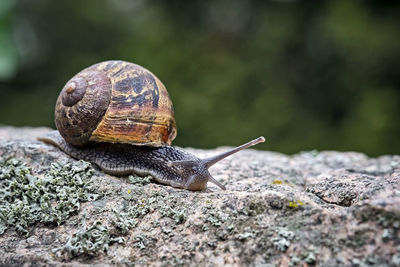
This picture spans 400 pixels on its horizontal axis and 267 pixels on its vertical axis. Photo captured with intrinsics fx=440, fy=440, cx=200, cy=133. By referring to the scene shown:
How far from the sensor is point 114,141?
10.3 feet

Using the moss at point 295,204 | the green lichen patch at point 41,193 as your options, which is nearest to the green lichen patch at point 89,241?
the green lichen patch at point 41,193

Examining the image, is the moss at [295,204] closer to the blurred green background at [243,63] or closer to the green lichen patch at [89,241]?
the green lichen patch at [89,241]

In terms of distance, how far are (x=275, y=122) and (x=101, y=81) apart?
353 cm

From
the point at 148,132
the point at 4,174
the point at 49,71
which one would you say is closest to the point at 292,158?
the point at 148,132

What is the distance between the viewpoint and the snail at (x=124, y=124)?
3.08 m

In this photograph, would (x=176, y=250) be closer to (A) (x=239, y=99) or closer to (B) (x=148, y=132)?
(B) (x=148, y=132)

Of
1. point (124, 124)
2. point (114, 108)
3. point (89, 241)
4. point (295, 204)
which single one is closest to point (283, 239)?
point (295, 204)

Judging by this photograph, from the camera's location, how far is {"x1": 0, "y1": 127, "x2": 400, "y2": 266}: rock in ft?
7.24

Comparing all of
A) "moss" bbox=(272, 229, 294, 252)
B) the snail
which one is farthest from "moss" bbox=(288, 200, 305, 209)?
the snail

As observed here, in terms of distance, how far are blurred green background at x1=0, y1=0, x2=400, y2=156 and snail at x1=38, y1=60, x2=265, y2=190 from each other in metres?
3.10

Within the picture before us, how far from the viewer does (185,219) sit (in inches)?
102

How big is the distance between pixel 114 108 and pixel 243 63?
378 cm

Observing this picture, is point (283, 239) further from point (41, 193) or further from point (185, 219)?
point (41, 193)

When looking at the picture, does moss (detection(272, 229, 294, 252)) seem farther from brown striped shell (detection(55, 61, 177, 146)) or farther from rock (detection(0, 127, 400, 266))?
brown striped shell (detection(55, 61, 177, 146))
